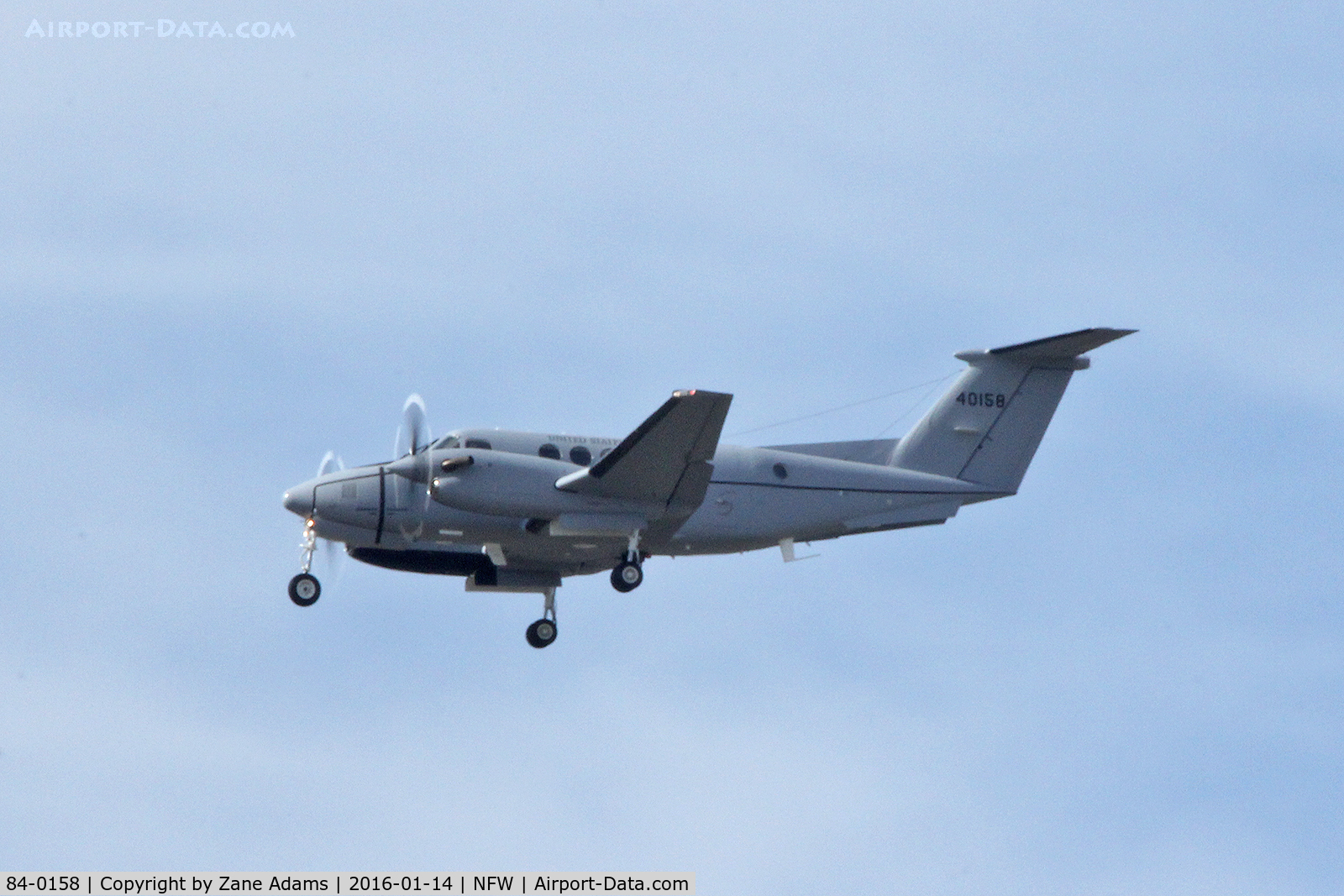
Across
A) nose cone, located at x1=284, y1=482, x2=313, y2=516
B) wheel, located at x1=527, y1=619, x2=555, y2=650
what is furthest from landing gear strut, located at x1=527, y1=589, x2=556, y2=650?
nose cone, located at x1=284, y1=482, x2=313, y2=516

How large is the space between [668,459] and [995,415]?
750cm

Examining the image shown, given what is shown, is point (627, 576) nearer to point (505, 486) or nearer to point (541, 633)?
point (505, 486)

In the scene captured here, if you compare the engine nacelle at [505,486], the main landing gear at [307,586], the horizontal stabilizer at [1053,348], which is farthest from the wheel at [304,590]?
the horizontal stabilizer at [1053,348]

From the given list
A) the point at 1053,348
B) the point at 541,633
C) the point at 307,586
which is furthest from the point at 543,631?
the point at 1053,348

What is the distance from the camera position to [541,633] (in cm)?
3152

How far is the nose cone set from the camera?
92.5ft

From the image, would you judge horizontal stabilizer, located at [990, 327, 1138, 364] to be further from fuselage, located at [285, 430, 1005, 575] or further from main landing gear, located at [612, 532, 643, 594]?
main landing gear, located at [612, 532, 643, 594]

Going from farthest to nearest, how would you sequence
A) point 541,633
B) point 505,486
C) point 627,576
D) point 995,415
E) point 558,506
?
point 995,415, point 541,633, point 627,576, point 558,506, point 505,486

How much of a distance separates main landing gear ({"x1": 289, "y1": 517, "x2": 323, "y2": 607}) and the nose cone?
0.47 metres

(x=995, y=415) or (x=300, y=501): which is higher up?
(x=995, y=415)

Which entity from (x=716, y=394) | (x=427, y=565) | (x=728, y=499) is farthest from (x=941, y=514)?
(x=427, y=565)

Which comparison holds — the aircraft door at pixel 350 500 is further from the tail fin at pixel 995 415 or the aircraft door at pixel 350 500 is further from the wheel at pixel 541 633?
the tail fin at pixel 995 415

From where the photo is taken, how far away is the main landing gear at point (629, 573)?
28.9 m

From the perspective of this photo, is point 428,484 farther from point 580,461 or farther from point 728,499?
point 728,499
